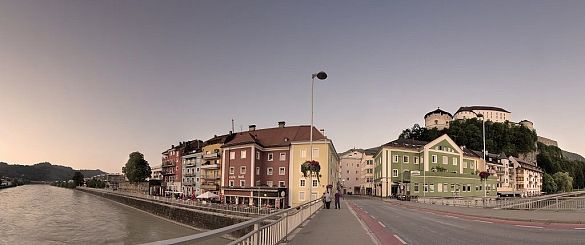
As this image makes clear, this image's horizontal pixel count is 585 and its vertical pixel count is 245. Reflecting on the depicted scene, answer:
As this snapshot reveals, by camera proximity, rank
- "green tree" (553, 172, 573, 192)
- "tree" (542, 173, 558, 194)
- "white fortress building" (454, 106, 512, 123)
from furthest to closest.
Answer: "white fortress building" (454, 106, 512, 123) < "green tree" (553, 172, 573, 192) < "tree" (542, 173, 558, 194)

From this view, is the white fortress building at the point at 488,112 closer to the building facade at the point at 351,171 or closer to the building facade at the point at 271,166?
the building facade at the point at 351,171

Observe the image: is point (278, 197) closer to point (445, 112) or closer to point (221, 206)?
point (221, 206)

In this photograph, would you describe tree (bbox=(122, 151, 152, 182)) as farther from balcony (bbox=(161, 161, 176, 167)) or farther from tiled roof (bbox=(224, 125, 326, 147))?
tiled roof (bbox=(224, 125, 326, 147))

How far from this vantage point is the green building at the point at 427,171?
72.4 metres

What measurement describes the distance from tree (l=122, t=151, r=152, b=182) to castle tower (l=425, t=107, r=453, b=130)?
100 meters

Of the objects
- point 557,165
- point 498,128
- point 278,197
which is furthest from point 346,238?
point 557,165

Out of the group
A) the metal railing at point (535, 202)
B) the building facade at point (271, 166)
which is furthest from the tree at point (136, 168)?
the metal railing at point (535, 202)

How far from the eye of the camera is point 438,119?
519 ft

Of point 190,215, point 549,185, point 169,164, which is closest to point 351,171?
point 169,164

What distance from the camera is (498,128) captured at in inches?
5472

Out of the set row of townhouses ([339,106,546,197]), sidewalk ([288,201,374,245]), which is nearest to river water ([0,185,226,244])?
sidewalk ([288,201,374,245])

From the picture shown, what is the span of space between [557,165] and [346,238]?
17881 centimetres

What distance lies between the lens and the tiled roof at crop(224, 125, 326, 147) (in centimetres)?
7150

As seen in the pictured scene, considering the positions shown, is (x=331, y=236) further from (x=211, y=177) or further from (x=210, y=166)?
(x=211, y=177)
